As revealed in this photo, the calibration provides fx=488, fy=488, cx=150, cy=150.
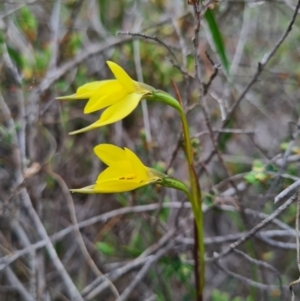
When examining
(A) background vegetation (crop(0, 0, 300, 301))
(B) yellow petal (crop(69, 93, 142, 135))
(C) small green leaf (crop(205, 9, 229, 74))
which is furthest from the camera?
(A) background vegetation (crop(0, 0, 300, 301))

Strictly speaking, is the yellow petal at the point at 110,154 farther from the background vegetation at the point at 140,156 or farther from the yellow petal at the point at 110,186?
the background vegetation at the point at 140,156

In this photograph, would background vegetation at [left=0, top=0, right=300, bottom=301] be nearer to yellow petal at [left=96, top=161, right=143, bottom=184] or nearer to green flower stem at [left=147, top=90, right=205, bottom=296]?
green flower stem at [left=147, top=90, right=205, bottom=296]

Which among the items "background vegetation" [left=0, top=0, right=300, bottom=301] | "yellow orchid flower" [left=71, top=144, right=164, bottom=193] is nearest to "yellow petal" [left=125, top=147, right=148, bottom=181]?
"yellow orchid flower" [left=71, top=144, right=164, bottom=193]

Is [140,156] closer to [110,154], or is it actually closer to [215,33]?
[215,33]

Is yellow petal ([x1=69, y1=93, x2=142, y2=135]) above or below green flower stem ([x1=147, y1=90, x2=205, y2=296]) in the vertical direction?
above

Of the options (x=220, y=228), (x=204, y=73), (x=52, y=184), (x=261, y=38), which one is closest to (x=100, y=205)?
(x=52, y=184)

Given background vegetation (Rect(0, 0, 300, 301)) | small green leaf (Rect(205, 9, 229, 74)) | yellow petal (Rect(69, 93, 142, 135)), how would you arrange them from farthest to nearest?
background vegetation (Rect(0, 0, 300, 301)) → small green leaf (Rect(205, 9, 229, 74)) → yellow petal (Rect(69, 93, 142, 135))

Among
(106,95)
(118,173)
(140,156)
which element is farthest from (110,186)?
(140,156)
